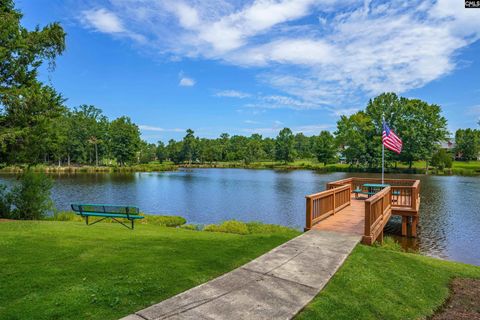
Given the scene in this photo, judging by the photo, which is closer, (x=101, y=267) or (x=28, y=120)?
(x=101, y=267)

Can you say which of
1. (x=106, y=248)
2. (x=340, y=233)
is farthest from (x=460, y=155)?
(x=106, y=248)

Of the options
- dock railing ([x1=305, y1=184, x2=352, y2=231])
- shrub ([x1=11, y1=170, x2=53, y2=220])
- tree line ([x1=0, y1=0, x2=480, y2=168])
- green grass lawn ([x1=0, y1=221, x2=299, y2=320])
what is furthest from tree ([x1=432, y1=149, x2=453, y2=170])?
shrub ([x1=11, y1=170, x2=53, y2=220])

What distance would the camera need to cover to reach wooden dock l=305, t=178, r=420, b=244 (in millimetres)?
9405

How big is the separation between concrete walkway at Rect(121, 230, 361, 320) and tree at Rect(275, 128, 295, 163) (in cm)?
8831

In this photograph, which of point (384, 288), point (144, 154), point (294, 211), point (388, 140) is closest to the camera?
point (384, 288)

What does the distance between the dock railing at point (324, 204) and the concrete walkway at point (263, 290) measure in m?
2.18

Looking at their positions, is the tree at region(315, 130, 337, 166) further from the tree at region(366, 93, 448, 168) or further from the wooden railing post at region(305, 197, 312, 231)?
the wooden railing post at region(305, 197, 312, 231)

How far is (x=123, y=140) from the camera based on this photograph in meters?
82.7

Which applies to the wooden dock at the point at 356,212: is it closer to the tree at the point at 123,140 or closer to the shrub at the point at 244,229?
the shrub at the point at 244,229

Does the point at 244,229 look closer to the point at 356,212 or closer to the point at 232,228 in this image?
the point at 232,228

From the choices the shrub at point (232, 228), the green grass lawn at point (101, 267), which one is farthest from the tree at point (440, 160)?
the green grass lawn at point (101, 267)

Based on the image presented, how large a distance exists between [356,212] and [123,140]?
79.6 metres

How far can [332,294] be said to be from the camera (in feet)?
16.5

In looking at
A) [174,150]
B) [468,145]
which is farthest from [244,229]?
[174,150]
